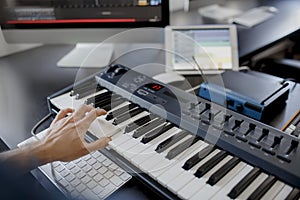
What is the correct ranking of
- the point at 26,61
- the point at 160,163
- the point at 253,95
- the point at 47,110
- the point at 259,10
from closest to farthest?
1. the point at 160,163
2. the point at 253,95
3. the point at 47,110
4. the point at 26,61
5. the point at 259,10

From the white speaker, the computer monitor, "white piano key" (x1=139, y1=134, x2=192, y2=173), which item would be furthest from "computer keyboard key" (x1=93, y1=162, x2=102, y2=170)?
the white speaker

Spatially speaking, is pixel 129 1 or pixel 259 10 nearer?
pixel 129 1

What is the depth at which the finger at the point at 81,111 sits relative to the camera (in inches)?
28.8

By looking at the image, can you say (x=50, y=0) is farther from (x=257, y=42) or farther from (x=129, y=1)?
(x=257, y=42)

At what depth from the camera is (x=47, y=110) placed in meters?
0.89

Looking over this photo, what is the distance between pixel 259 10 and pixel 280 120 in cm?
86

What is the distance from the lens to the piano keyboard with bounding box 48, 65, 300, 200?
56 centimetres

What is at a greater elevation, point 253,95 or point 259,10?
point 259,10

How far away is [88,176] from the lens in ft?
2.12

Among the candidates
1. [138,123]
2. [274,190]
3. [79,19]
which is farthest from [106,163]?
[79,19]

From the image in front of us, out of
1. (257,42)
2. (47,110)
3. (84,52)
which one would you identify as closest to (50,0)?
(84,52)

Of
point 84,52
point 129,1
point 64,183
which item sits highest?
point 129,1

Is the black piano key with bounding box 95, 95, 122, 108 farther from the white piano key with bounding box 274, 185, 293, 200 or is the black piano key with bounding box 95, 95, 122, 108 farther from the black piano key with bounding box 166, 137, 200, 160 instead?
the white piano key with bounding box 274, 185, 293, 200

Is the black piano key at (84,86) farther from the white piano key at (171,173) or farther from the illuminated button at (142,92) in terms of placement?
the white piano key at (171,173)
